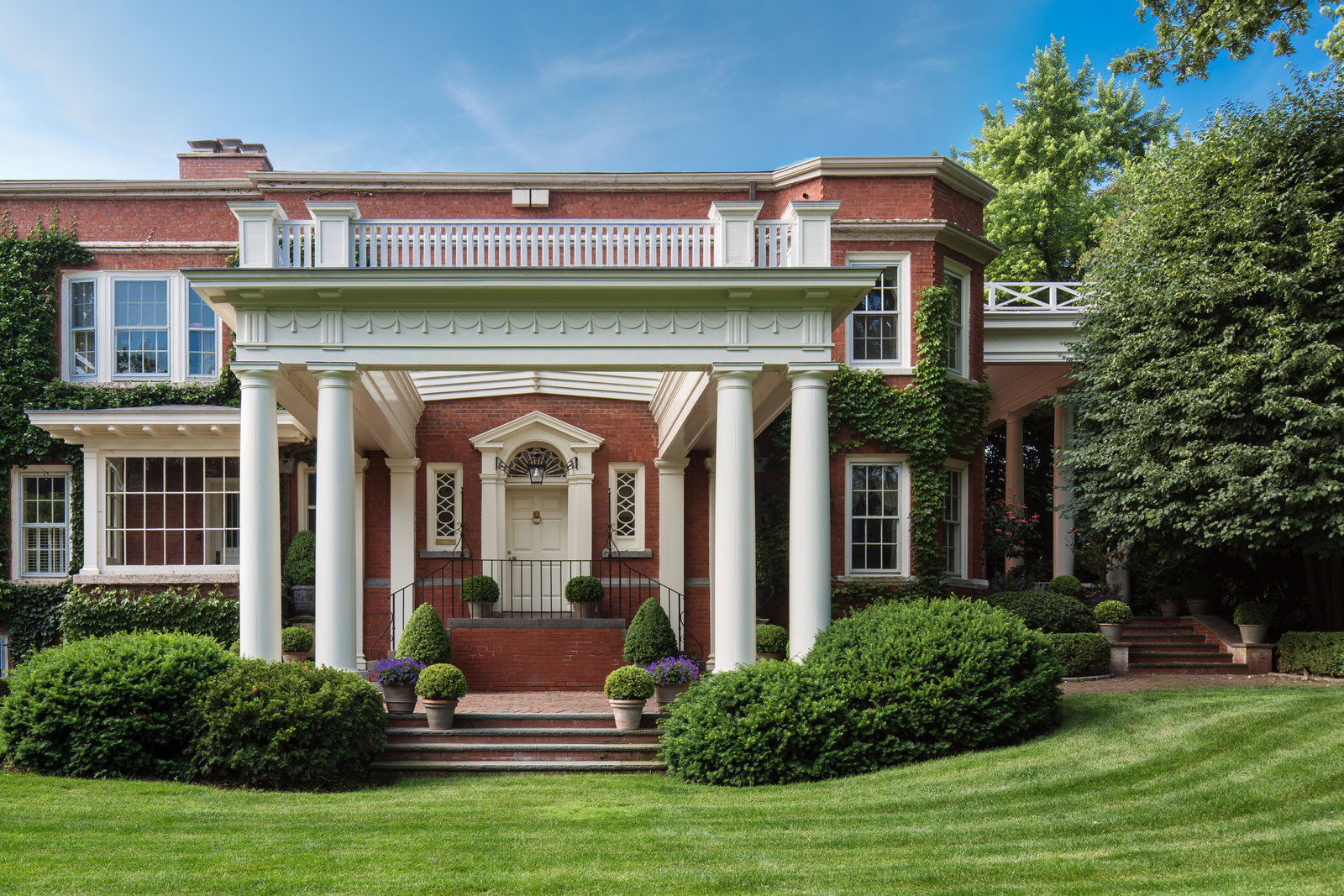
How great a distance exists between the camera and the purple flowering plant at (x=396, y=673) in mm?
11453

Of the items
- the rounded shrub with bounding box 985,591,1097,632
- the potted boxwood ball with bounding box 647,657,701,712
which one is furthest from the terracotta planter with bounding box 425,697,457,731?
the rounded shrub with bounding box 985,591,1097,632

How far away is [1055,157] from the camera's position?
94.2ft

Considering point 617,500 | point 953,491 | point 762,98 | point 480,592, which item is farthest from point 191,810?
point 762,98

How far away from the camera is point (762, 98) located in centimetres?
1798

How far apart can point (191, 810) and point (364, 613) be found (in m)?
8.96

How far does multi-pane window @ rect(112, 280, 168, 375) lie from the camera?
57.1 feet

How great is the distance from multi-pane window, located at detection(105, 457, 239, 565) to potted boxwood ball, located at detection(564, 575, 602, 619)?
573cm

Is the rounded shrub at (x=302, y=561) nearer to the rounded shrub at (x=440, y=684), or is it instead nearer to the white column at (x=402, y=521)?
the white column at (x=402, y=521)

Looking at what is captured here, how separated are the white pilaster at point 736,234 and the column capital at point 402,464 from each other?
25.9ft

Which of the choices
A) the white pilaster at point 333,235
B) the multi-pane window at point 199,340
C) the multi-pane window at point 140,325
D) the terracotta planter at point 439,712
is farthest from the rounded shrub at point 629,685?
the multi-pane window at point 140,325

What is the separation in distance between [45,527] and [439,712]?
390 inches

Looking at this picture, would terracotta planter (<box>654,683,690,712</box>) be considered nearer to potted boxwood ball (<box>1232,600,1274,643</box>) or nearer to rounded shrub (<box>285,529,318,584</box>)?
rounded shrub (<box>285,529,318,584</box>)

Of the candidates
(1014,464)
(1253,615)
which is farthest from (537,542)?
(1253,615)

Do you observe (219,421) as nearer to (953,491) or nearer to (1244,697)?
(953,491)
